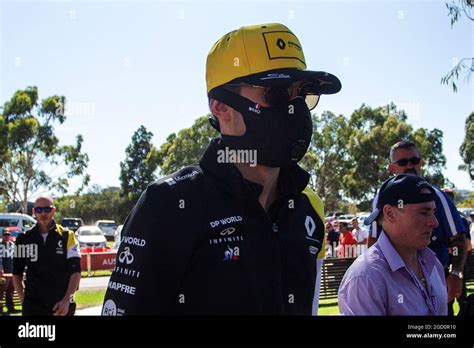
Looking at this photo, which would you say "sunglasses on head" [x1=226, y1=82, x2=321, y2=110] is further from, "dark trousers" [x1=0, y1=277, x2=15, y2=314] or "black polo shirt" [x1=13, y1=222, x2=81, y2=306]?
"dark trousers" [x1=0, y1=277, x2=15, y2=314]

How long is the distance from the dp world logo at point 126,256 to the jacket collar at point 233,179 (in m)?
0.33

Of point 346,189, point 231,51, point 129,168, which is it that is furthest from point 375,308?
point 129,168

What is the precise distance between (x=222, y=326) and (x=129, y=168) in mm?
32472

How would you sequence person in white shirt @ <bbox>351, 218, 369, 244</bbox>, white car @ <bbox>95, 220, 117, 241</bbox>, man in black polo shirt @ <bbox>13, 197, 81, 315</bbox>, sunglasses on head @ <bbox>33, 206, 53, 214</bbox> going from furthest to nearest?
white car @ <bbox>95, 220, 117, 241</bbox>
person in white shirt @ <bbox>351, 218, 369, 244</bbox>
sunglasses on head @ <bbox>33, 206, 53, 214</bbox>
man in black polo shirt @ <bbox>13, 197, 81, 315</bbox>

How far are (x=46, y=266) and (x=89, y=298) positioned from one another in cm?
455

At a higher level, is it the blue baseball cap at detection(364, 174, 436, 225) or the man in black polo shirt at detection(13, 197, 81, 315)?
the blue baseball cap at detection(364, 174, 436, 225)

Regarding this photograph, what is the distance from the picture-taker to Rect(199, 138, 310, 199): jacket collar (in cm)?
159

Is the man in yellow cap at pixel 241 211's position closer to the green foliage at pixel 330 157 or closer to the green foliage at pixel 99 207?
the green foliage at pixel 330 157

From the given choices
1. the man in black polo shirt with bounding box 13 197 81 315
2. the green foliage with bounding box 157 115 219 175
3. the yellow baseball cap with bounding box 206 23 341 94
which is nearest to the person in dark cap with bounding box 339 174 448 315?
the yellow baseball cap with bounding box 206 23 341 94

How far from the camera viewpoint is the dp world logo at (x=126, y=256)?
1.43 metres

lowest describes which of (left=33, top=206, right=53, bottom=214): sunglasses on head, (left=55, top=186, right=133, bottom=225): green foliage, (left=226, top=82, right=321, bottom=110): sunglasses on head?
(left=33, top=206, right=53, bottom=214): sunglasses on head

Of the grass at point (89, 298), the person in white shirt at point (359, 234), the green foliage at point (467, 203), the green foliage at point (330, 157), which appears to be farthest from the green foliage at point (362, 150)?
the grass at point (89, 298)

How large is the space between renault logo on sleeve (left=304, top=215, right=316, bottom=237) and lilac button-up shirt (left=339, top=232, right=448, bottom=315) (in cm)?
72

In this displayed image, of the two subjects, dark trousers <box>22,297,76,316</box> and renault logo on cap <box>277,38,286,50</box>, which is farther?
dark trousers <box>22,297,76,316</box>
